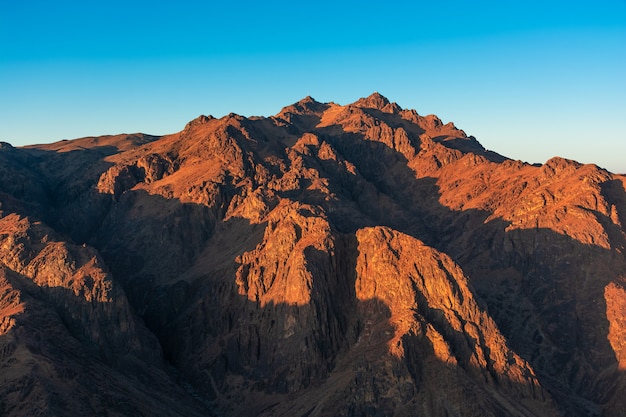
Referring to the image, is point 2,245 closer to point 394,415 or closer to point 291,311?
point 291,311

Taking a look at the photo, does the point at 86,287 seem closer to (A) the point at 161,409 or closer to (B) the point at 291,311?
(A) the point at 161,409

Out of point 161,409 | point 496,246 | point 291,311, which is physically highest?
point 496,246

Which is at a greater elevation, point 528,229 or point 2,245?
point 528,229

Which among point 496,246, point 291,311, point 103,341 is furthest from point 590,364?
point 103,341

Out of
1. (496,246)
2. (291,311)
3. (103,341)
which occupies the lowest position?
(103,341)

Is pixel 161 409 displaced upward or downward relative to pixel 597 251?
downward

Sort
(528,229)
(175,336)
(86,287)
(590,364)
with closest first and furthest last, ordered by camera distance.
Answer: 1. (86,287)
2. (590,364)
3. (175,336)
4. (528,229)

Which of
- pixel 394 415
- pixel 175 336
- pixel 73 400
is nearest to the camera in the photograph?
pixel 73 400

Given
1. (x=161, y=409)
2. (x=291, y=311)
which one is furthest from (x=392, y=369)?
(x=161, y=409)

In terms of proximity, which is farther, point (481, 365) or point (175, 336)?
point (175, 336)
